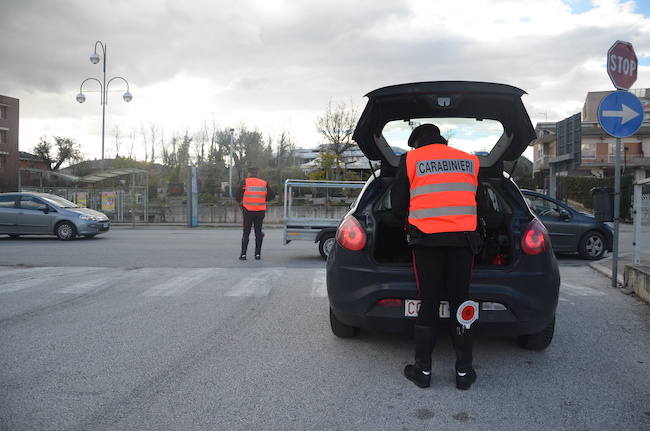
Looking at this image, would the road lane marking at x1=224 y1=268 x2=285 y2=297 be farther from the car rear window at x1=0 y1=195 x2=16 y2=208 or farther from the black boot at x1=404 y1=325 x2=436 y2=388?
the car rear window at x1=0 y1=195 x2=16 y2=208

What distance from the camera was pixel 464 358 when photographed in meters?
3.69

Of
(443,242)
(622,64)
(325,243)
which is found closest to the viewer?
(443,242)

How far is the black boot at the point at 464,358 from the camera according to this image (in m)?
3.68

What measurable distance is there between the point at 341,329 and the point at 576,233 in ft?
28.3

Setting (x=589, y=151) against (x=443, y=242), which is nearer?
(x=443, y=242)

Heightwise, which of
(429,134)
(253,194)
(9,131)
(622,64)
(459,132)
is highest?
(9,131)

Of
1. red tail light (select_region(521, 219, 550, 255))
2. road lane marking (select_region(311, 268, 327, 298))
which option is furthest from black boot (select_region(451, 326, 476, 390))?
road lane marking (select_region(311, 268, 327, 298))

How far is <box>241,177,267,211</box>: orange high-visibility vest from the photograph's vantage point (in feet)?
36.1

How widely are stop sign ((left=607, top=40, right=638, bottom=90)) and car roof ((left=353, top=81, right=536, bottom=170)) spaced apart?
3661 mm

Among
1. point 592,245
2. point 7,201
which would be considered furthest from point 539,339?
point 7,201

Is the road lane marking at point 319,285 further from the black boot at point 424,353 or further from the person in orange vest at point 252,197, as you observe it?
the black boot at point 424,353

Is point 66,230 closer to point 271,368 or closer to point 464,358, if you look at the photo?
point 271,368

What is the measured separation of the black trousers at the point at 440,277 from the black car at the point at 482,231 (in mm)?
208

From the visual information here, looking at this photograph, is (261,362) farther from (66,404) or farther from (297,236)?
(297,236)
